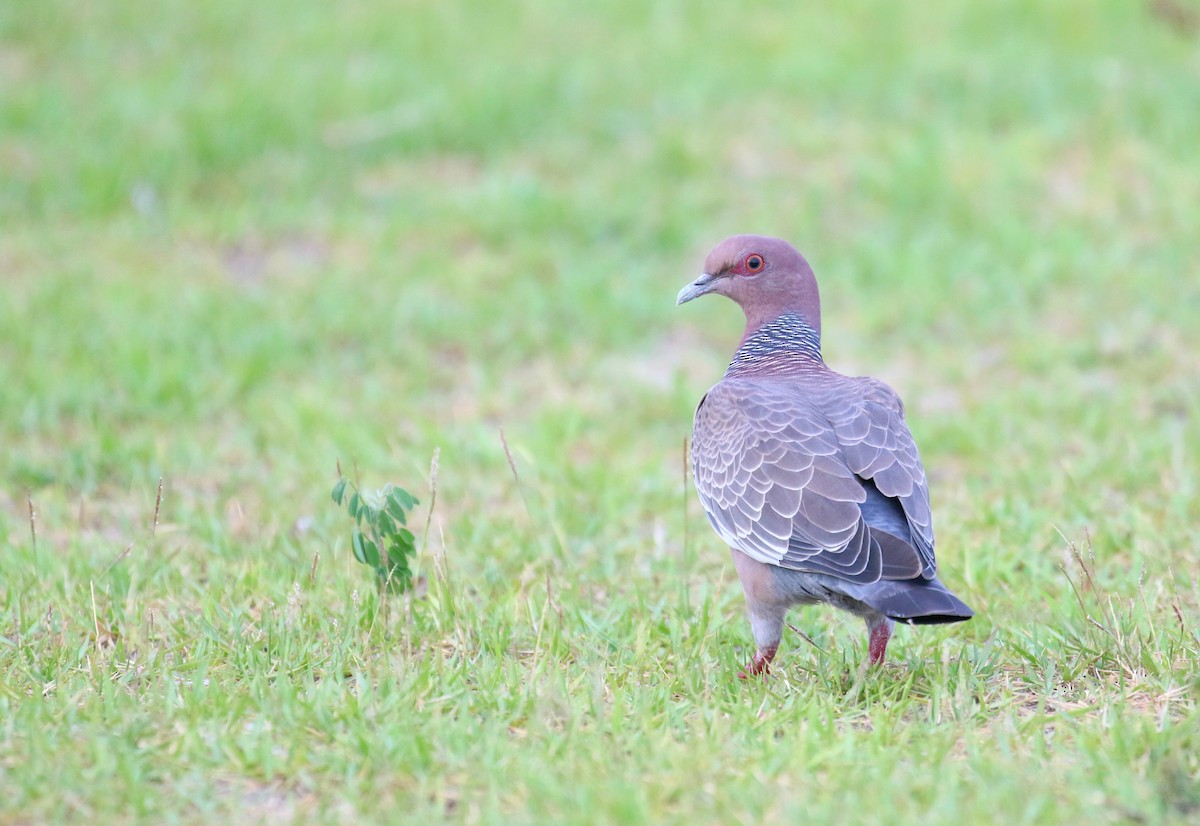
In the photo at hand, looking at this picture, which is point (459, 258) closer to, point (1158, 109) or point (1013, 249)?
point (1013, 249)

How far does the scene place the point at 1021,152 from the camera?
852 centimetres

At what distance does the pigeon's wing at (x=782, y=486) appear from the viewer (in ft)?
11.4

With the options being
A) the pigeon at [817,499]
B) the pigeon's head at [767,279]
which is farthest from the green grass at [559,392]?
the pigeon's head at [767,279]

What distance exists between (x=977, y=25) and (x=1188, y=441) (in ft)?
18.7

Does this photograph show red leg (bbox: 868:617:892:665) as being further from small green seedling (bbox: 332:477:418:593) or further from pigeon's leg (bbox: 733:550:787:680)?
small green seedling (bbox: 332:477:418:593)

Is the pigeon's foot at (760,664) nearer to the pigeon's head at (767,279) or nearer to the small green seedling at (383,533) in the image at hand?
the small green seedling at (383,533)

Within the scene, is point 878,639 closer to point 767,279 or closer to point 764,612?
point 764,612

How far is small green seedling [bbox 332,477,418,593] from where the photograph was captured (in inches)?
150

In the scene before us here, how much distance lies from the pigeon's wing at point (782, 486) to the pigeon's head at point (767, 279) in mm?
493

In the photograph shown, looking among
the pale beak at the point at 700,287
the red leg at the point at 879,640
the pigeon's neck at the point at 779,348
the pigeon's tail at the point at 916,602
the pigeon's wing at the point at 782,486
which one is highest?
the pale beak at the point at 700,287

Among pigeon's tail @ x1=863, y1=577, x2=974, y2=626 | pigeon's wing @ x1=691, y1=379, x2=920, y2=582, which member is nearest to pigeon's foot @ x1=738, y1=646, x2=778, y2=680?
pigeon's wing @ x1=691, y1=379, x2=920, y2=582

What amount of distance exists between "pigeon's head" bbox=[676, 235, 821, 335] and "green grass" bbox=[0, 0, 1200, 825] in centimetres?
71

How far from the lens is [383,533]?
389 centimetres

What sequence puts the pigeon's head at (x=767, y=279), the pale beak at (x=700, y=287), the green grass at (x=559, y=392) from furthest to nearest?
the pale beak at (x=700, y=287) → the pigeon's head at (x=767, y=279) → the green grass at (x=559, y=392)
